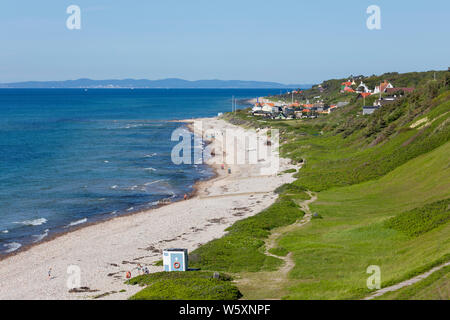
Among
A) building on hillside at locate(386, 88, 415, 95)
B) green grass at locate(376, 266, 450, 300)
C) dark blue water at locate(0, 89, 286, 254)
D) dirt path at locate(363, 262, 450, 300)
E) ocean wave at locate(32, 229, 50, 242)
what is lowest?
ocean wave at locate(32, 229, 50, 242)

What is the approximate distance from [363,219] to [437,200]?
5.42 meters

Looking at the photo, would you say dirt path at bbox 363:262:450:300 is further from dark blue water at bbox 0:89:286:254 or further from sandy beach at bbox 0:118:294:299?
dark blue water at bbox 0:89:286:254

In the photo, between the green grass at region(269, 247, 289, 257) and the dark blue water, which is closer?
the green grass at region(269, 247, 289, 257)

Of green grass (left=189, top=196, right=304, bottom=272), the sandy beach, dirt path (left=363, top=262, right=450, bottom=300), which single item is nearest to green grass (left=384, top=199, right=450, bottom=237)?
green grass (left=189, top=196, right=304, bottom=272)

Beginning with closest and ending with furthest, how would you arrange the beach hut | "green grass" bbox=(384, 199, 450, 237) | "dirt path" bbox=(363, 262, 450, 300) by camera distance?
"dirt path" bbox=(363, 262, 450, 300), the beach hut, "green grass" bbox=(384, 199, 450, 237)

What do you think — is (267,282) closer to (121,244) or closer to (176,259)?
(176,259)

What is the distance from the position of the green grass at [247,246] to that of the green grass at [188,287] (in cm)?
287

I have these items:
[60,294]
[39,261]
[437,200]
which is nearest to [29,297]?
[60,294]

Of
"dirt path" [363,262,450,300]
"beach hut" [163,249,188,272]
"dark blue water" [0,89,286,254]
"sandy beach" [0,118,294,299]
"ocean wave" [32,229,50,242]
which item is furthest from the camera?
"dark blue water" [0,89,286,254]

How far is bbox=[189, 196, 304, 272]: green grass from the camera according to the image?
104ft

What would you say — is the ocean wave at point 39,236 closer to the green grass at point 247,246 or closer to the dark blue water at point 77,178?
the dark blue water at point 77,178

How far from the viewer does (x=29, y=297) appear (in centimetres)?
3145

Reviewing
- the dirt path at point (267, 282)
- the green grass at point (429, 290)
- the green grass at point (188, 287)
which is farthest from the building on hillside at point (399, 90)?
the green grass at point (429, 290)

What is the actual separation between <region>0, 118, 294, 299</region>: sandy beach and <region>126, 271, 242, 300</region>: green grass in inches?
79.0
